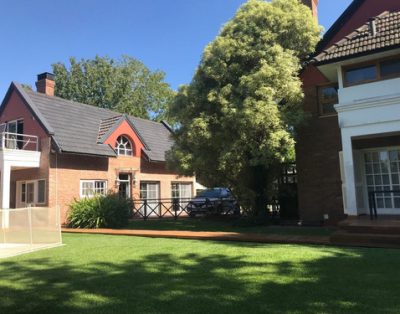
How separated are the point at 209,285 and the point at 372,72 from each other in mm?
9233

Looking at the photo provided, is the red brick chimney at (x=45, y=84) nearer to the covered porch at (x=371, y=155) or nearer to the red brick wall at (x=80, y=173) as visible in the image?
the red brick wall at (x=80, y=173)

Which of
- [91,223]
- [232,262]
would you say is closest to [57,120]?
[91,223]

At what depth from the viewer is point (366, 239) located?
31.8 feet

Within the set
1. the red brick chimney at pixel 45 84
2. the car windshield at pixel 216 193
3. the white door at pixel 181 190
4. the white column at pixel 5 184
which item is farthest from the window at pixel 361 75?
the red brick chimney at pixel 45 84

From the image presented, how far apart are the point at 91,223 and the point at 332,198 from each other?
394 inches

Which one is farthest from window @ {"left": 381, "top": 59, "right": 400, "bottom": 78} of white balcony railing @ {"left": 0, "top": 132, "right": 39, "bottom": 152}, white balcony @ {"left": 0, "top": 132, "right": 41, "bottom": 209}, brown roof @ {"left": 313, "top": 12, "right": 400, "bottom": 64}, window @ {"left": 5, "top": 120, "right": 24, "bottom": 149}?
window @ {"left": 5, "top": 120, "right": 24, "bottom": 149}

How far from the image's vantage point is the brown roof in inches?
458

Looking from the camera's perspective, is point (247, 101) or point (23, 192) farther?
point (23, 192)

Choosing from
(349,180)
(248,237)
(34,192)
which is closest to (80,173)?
(34,192)

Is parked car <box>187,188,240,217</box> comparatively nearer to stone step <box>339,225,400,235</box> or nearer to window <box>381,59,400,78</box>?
stone step <box>339,225,400,235</box>

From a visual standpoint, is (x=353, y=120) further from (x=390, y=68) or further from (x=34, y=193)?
(x=34, y=193)

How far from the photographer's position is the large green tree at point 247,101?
13.7 meters

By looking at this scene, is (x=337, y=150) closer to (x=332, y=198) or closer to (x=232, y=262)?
(x=332, y=198)

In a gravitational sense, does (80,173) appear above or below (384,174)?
above
